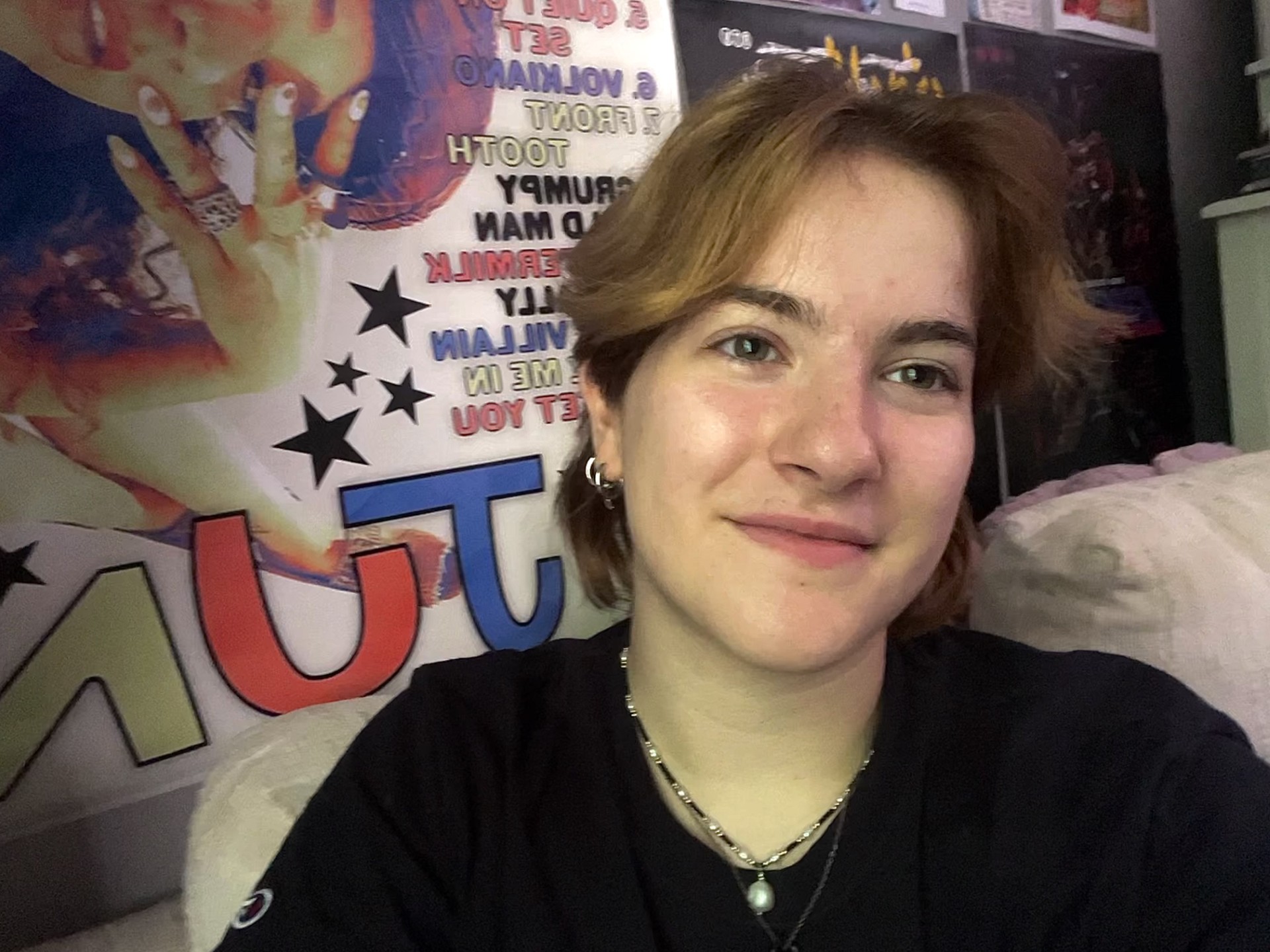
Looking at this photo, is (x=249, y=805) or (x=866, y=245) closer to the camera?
(x=866, y=245)

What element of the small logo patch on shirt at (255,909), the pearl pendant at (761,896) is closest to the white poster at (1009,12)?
the pearl pendant at (761,896)

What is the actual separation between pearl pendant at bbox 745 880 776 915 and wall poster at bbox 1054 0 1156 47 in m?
1.66

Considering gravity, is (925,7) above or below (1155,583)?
above

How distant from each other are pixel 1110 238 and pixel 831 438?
1.44m

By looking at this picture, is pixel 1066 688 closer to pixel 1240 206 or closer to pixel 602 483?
pixel 602 483

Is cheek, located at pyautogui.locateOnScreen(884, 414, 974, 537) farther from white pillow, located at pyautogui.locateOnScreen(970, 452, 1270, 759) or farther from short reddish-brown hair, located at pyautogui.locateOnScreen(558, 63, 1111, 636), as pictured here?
white pillow, located at pyautogui.locateOnScreen(970, 452, 1270, 759)

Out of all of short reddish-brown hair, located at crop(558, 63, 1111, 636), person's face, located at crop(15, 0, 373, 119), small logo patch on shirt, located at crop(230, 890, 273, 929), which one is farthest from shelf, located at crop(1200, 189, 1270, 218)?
small logo patch on shirt, located at crop(230, 890, 273, 929)

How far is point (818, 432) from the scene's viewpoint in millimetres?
646

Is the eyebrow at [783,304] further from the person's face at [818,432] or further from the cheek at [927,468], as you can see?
the cheek at [927,468]

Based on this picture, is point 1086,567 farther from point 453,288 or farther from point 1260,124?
point 1260,124

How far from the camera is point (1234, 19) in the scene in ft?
6.49

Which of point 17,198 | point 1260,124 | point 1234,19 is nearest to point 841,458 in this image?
point 17,198

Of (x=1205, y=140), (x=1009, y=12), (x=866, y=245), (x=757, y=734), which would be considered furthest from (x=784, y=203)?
(x=1205, y=140)

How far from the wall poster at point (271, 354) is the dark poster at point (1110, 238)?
88 cm
